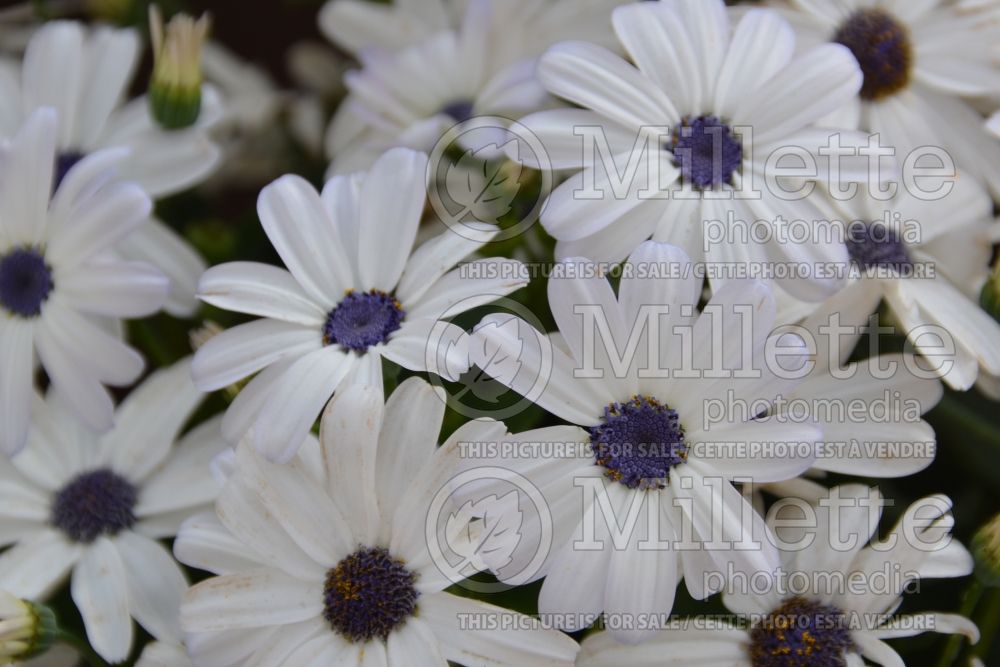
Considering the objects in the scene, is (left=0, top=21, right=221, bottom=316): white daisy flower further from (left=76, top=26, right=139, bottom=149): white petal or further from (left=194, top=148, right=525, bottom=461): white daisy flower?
(left=194, top=148, right=525, bottom=461): white daisy flower

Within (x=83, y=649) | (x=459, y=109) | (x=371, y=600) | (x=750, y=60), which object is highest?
(x=750, y=60)

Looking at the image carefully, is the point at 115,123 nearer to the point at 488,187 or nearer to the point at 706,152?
the point at 488,187

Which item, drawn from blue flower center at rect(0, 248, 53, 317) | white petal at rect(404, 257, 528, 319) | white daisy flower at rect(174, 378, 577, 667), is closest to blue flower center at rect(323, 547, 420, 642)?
white daisy flower at rect(174, 378, 577, 667)

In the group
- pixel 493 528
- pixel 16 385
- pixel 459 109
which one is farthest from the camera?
pixel 459 109

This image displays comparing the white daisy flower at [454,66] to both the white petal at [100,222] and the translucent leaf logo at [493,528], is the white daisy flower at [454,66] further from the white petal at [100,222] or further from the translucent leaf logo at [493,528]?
the translucent leaf logo at [493,528]

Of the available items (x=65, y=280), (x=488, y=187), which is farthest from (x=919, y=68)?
(x=65, y=280)

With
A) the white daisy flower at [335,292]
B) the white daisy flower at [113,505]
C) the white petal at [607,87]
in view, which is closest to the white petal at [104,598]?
the white daisy flower at [113,505]

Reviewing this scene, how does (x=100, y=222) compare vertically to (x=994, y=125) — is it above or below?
below

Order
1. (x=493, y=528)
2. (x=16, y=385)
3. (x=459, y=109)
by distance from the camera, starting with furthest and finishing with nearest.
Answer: (x=459, y=109) < (x=16, y=385) < (x=493, y=528)
